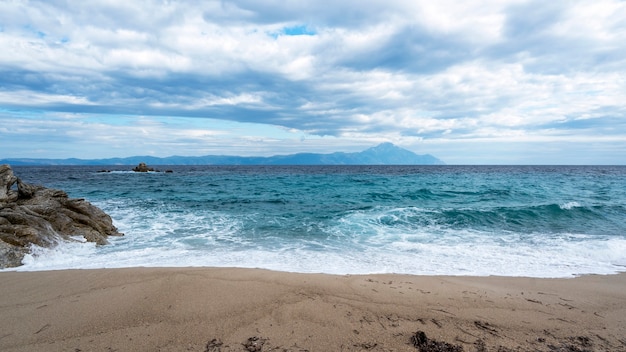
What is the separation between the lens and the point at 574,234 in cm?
1141

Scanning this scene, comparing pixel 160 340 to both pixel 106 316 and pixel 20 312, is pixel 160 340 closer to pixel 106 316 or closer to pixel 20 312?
pixel 106 316

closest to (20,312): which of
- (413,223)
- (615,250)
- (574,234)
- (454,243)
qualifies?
(454,243)

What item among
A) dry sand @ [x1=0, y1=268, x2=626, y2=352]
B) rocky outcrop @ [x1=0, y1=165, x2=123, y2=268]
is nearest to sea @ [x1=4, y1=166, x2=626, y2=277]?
rocky outcrop @ [x1=0, y1=165, x2=123, y2=268]

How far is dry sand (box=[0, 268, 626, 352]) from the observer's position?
12.5ft

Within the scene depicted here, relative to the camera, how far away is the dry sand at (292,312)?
3.82 m

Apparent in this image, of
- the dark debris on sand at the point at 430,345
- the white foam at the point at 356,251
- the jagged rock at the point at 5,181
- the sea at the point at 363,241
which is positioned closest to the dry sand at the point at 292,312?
the dark debris on sand at the point at 430,345

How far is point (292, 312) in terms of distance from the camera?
4.51 meters

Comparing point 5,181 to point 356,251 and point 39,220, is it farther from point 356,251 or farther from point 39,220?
point 356,251

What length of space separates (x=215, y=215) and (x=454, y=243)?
1044 centimetres

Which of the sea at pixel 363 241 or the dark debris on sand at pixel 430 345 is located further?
the sea at pixel 363 241

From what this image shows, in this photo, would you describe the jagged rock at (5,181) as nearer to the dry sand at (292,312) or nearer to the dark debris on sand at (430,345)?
the dry sand at (292,312)

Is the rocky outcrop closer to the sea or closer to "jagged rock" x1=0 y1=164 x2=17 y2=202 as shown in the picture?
"jagged rock" x1=0 y1=164 x2=17 y2=202

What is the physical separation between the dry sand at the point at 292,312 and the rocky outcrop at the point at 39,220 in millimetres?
2034

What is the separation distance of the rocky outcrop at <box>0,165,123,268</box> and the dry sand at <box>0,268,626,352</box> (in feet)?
6.67
